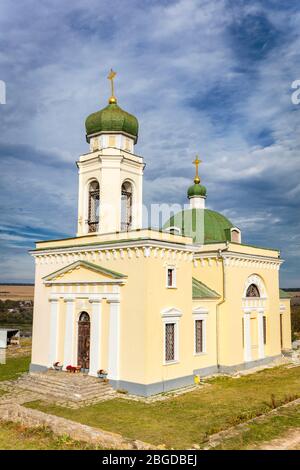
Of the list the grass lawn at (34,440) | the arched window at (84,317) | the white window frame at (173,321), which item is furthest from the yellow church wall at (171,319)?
the grass lawn at (34,440)

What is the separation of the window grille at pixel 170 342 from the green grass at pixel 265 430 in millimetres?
5047

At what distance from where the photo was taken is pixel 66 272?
63.7 feet

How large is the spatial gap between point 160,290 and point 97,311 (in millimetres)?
2701

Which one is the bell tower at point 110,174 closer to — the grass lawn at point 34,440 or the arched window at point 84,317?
the arched window at point 84,317

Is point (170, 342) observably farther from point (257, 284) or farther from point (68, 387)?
point (257, 284)

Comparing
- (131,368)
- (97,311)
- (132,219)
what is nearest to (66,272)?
(97,311)

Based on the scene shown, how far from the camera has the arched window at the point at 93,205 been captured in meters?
20.8

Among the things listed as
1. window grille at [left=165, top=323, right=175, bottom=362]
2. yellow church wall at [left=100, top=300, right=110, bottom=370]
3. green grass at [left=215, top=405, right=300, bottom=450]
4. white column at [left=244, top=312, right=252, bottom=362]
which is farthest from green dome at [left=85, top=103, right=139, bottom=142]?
green grass at [left=215, top=405, right=300, bottom=450]

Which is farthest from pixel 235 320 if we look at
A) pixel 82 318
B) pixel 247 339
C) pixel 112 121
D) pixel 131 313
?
pixel 112 121

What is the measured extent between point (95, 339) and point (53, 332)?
261cm

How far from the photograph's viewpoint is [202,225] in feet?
81.6

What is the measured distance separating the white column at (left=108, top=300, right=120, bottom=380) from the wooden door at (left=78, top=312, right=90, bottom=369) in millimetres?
1547

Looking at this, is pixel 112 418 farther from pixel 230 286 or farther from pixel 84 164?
pixel 84 164

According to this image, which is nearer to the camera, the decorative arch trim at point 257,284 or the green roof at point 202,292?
the green roof at point 202,292
